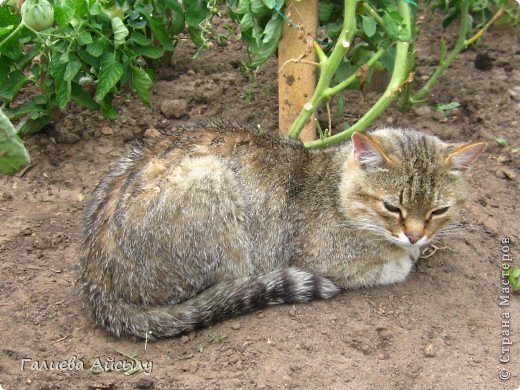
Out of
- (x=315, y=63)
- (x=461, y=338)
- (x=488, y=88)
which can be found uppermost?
(x=315, y=63)

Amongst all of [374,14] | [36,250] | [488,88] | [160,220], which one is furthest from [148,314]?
[488,88]

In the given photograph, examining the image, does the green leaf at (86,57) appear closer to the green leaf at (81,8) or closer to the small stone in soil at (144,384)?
the green leaf at (81,8)

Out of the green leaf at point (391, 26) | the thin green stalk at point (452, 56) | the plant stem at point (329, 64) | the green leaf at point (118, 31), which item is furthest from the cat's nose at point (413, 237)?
the green leaf at point (118, 31)

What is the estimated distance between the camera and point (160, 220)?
466 cm

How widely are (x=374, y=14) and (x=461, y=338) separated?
2.45m

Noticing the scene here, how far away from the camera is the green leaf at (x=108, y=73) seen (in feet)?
19.0

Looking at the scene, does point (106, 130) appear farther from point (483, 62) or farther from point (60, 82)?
point (483, 62)

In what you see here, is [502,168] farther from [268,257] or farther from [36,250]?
[36,250]

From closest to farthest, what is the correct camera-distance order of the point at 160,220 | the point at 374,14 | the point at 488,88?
the point at 160,220, the point at 374,14, the point at 488,88

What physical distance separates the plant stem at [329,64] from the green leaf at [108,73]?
1.46m

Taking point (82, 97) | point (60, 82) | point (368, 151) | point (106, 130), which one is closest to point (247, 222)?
point (368, 151)

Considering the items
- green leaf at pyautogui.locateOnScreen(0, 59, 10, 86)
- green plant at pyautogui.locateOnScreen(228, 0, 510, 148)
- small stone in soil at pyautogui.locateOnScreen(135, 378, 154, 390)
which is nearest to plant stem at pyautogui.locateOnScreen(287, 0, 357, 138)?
green plant at pyautogui.locateOnScreen(228, 0, 510, 148)

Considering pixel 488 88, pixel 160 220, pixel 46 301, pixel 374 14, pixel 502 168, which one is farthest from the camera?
pixel 488 88

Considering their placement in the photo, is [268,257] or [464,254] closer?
[268,257]
